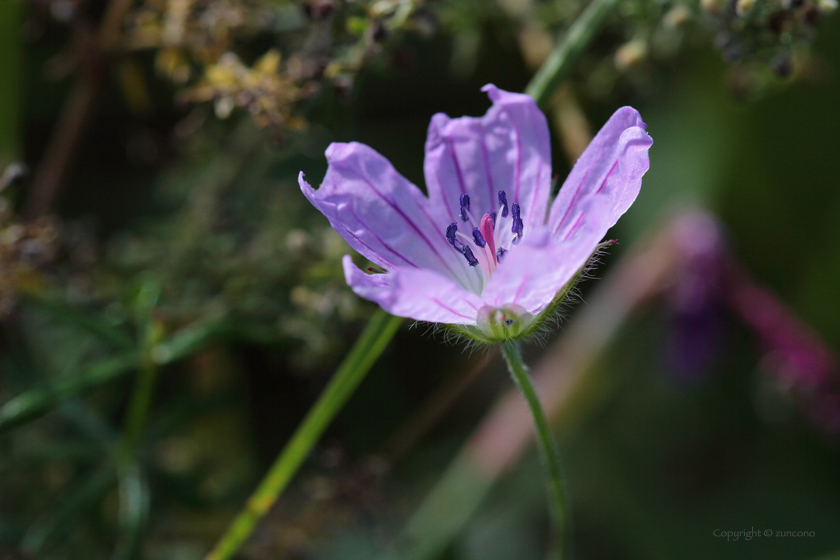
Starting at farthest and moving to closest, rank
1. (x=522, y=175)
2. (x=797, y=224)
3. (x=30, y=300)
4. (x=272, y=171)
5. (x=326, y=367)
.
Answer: (x=797, y=224) → (x=272, y=171) → (x=326, y=367) → (x=30, y=300) → (x=522, y=175)

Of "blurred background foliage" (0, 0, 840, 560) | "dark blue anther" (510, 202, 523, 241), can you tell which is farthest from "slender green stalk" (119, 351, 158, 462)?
"dark blue anther" (510, 202, 523, 241)

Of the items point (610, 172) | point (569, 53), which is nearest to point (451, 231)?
point (610, 172)

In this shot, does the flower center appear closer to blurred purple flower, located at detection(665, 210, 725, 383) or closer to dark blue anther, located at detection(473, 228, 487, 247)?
dark blue anther, located at detection(473, 228, 487, 247)

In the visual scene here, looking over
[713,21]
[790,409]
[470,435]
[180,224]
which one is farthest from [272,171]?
[790,409]

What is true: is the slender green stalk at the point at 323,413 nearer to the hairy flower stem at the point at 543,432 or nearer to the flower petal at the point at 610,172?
the hairy flower stem at the point at 543,432

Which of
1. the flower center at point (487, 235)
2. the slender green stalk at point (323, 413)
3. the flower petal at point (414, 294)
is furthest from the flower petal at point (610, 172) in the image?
the slender green stalk at point (323, 413)

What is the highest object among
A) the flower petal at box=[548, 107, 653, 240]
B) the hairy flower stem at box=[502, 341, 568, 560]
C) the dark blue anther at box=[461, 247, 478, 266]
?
the flower petal at box=[548, 107, 653, 240]

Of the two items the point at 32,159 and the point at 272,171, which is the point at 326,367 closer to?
the point at 272,171

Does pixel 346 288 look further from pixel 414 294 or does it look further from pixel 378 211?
pixel 414 294
